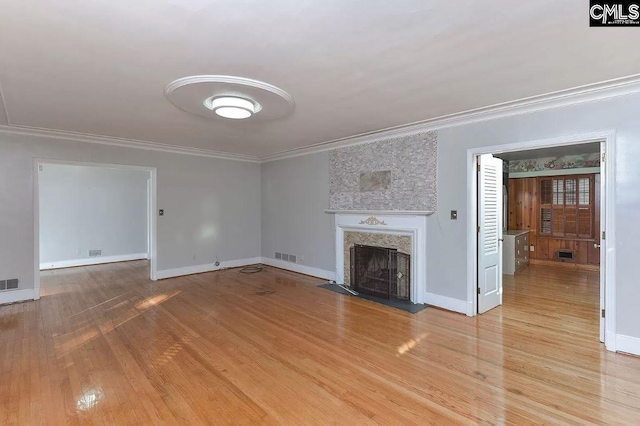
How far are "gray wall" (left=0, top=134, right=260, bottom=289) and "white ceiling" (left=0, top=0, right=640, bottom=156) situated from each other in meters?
1.44

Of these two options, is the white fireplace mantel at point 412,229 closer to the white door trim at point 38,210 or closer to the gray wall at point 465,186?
the gray wall at point 465,186

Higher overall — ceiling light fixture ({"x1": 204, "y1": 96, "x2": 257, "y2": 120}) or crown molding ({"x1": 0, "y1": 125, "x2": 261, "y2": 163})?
crown molding ({"x1": 0, "y1": 125, "x2": 261, "y2": 163})

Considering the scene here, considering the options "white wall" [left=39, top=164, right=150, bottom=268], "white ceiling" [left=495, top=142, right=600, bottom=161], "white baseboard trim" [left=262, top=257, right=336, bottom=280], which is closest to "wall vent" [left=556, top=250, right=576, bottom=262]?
→ "white ceiling" [left=495, top=142, right=600, bottom=161]

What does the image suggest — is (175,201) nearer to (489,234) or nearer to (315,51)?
(315,51)

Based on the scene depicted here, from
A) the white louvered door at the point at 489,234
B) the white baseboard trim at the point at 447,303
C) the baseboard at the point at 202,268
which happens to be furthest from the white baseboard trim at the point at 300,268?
the white louvered door at the point at 489,234

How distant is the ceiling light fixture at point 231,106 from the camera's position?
10.2ft

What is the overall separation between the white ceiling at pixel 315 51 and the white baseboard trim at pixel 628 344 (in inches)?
96.4

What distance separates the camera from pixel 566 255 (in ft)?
23.1

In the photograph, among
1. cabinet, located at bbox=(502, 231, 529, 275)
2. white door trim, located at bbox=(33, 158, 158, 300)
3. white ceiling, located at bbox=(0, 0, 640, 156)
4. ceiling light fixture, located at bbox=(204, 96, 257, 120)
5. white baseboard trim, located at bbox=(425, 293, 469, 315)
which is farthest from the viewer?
cabinet, located at bbox=(502, 231, 529, 275)

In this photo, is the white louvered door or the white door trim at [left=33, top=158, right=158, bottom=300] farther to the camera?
the white door trim at [left=33, top=158, right=158, bottom=300]

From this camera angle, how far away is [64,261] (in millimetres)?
7168

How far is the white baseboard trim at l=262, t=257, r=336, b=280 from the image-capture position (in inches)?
234

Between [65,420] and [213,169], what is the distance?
5233 mm

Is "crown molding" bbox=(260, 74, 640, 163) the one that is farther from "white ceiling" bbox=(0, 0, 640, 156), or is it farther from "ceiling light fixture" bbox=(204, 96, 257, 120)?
"ceiling light fixture" bbox=(204, 96, 257, 120)
